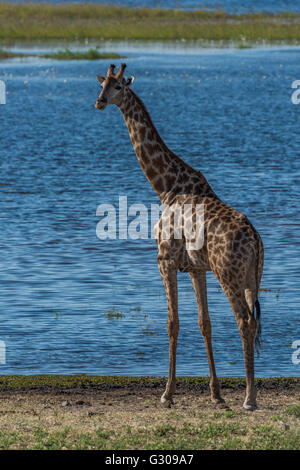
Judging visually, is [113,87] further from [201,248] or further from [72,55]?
[72,55]

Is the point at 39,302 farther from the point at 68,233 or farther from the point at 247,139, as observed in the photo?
the point at 247,139

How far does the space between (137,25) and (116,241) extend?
75.2 meters

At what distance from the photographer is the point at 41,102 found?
53.0 m

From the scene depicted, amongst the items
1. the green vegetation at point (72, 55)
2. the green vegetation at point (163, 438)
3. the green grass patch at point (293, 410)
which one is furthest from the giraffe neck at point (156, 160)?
the green vegetation at point (72, 55)

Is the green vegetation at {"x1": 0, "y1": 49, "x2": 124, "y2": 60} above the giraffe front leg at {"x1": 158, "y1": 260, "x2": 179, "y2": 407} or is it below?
below

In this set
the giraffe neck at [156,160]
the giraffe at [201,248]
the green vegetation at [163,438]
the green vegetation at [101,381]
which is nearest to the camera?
the green vegetation at [163,438]

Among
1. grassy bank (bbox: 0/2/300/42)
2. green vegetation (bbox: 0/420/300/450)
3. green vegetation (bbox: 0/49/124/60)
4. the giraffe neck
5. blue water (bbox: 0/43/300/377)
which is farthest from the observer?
grassy bank (bbox: 0/2/300/42)

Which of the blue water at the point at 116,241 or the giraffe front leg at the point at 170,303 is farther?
the blue water at the point at 116,241

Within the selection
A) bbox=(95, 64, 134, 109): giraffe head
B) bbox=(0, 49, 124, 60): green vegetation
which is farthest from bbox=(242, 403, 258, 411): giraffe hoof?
bbox=(0, 49, 124, 60): green vegetation

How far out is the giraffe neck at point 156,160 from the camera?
11227 millimetres

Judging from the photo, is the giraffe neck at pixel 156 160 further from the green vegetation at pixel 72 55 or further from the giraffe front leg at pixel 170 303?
the green vegetation at pixel 72 55

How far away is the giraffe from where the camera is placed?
997 centimetres

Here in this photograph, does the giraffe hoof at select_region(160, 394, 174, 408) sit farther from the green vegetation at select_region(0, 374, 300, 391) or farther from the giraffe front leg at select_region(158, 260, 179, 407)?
the green vegetation at select_region(0, 374, 300, 391)

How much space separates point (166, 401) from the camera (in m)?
10.6
